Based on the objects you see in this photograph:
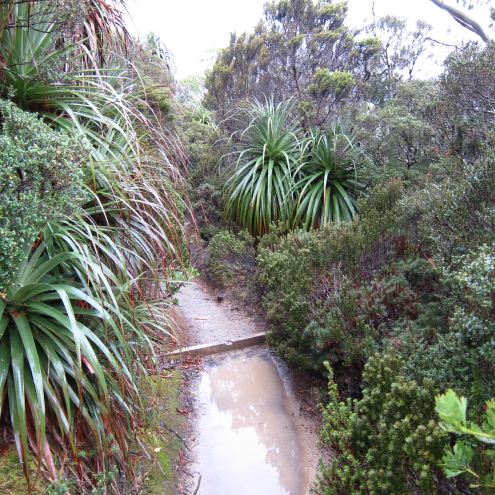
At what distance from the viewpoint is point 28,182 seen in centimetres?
185

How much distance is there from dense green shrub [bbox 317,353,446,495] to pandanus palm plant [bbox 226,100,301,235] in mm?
3535

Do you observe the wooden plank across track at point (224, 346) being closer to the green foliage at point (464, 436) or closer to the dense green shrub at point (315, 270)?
the dense green shrub at point (315, 270)

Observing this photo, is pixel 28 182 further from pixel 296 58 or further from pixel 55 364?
pixel 296 58

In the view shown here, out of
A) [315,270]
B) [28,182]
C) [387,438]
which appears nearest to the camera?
[28,182]

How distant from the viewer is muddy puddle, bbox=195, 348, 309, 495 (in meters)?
2.69

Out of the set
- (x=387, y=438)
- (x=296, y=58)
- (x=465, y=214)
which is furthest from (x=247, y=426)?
(x=296, y=58)

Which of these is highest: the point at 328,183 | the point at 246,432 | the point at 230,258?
the point at 328,183

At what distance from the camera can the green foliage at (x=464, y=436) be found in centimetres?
96

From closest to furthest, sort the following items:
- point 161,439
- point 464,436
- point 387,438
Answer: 1. point 464,436
2. point 387,438
3. point 161,439

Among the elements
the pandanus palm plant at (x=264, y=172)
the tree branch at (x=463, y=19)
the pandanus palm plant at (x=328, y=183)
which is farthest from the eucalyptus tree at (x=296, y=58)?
the tree branch at (x=463, y=19)

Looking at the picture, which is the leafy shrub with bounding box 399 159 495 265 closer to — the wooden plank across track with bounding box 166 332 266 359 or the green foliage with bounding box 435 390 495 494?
the green foliage with bounding box 435 390 495 494

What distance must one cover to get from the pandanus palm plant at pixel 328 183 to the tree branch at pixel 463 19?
2414 millimetres

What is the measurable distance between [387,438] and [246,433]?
1447 mm

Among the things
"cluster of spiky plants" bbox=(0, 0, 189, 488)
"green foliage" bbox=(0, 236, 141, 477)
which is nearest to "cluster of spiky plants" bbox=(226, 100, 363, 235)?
"cluster of spiky plants" bbox=(0, 0, 189, 488)
